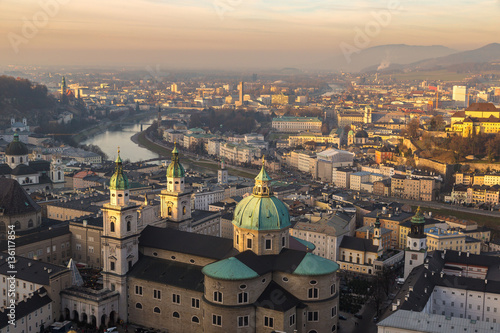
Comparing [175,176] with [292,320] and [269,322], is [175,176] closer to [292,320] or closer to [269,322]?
[269,322]

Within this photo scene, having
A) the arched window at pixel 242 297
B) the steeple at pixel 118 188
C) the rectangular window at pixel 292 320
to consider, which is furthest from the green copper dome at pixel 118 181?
the rectangular window at pixel 292 320

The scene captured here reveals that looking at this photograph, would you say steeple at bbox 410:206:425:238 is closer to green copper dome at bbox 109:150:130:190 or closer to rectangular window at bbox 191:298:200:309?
rectangular window at bbox 191:298:200:309

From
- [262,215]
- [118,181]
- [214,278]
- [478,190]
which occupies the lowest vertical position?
[478,190]

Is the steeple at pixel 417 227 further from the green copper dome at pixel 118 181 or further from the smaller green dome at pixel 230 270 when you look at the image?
the green copper dome at pixel 118 181

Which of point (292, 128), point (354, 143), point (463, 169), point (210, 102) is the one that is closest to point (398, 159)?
point (463, 169)

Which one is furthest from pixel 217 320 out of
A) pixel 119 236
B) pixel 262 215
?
pixel 119 236
